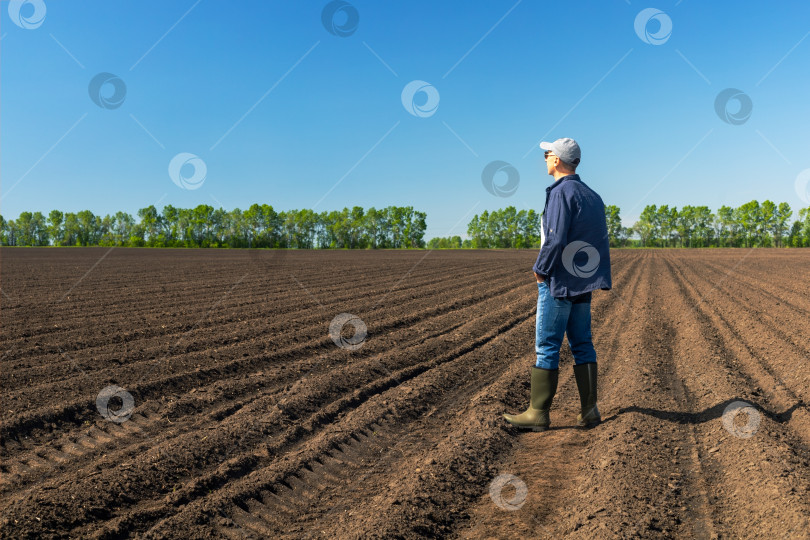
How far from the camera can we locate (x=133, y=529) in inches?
114

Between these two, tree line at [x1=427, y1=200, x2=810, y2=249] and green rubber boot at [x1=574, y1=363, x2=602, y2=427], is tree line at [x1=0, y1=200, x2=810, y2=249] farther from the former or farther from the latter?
green rubber boot at [x1=574, y1=363, x2=602, y2=427]

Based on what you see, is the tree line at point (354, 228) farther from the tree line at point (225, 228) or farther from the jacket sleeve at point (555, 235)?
the jacket sleeve at point (555, 235)

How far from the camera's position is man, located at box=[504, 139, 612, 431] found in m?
3.86

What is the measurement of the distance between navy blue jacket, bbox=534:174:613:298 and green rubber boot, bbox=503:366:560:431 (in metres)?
0.69

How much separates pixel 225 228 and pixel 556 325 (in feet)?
303

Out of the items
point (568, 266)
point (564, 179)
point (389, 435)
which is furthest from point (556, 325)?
point (389, 435)

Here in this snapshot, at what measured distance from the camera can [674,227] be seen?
4911 inches

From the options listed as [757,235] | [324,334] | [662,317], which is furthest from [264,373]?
[757,235]

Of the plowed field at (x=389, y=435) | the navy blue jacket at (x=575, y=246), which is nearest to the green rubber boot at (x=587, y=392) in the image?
the plowed field at (x=389, y=435)

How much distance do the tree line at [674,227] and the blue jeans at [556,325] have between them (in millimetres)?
108044

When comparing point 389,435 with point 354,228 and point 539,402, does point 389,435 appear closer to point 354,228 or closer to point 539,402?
point 539,402

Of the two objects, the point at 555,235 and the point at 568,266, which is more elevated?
the point at 555,235

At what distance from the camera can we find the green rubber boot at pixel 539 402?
412 cm

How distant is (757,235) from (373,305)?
123 meters
